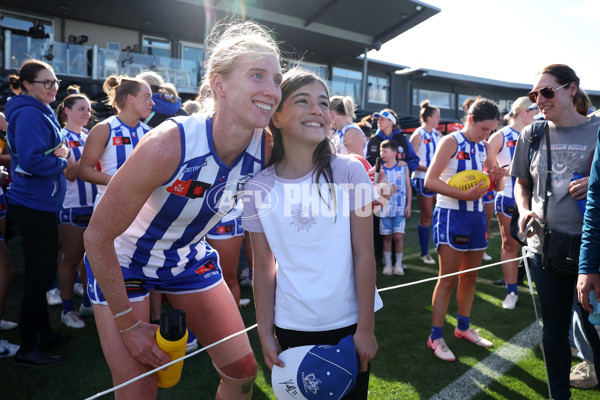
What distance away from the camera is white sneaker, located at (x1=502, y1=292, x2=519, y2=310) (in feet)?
14.9

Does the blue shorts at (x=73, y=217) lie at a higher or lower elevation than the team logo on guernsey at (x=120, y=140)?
lower

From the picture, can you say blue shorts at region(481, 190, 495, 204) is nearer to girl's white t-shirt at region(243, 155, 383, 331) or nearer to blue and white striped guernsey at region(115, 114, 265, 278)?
girl's white t-shirt at region(243, 155, 383, 331)

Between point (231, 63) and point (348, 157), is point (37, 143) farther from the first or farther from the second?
point (348, 157)

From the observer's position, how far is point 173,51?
18.4 metres

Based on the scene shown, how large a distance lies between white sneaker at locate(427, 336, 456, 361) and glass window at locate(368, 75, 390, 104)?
24.1m

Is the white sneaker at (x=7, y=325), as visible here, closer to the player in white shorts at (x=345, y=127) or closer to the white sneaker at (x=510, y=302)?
the player in white shorts at (x=345, y=127)

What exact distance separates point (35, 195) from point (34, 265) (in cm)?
55

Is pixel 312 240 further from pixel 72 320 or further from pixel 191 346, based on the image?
pixel 72 320

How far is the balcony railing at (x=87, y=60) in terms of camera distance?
40.1 feet

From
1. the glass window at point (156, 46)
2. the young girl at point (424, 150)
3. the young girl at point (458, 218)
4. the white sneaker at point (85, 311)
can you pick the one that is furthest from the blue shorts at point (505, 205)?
the glass window at point (156, 46)

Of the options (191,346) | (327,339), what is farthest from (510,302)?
(327,339)

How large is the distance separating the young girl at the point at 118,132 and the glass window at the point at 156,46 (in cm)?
1624

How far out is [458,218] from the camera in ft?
11.1

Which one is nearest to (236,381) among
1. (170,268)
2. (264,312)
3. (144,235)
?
(264,312)
